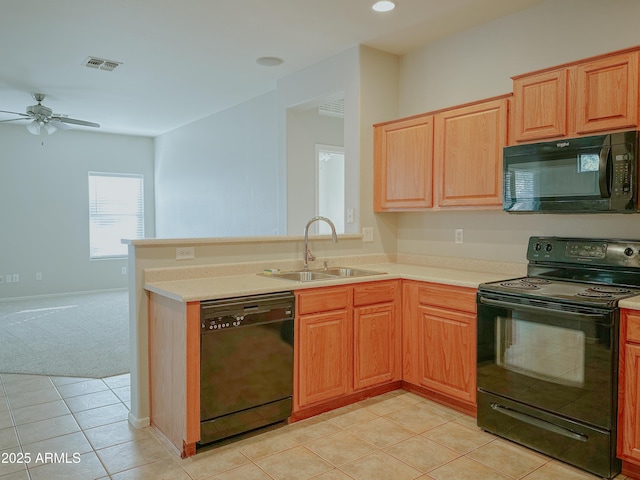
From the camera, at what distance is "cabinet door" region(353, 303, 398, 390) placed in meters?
3.11

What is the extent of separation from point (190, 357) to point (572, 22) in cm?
304

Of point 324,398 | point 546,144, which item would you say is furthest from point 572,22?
point 324,398

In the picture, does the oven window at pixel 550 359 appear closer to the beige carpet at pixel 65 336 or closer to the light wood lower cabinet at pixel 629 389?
the light wood lower cabinet at pixel 629 389

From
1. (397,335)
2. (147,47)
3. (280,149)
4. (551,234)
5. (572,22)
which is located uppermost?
(147,47)

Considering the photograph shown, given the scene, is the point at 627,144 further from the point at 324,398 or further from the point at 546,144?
the point at 324,398

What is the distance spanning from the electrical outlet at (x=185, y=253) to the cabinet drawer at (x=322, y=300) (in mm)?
775

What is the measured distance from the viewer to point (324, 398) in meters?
2.96

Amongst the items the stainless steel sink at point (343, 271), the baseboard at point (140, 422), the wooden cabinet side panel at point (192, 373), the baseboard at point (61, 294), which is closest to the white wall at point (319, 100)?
the stainless steel sink at point (343, 271)

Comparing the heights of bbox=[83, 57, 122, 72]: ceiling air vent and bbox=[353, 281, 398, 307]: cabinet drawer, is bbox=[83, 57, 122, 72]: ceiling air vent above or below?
above

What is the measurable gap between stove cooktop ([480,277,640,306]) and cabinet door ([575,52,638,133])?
33.7 inches

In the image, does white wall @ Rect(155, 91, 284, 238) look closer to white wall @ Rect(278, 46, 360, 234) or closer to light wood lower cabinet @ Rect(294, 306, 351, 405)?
white wall @ Rect(278, 46, 360, 234)

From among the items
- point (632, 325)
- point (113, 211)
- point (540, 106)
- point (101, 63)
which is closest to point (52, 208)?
point (113, 211)

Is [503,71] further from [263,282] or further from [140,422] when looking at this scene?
[140,422]

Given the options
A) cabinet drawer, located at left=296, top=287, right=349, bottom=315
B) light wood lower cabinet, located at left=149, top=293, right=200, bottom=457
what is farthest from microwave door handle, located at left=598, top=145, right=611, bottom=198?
light wood lower cabinet, located at left=149, top=293, right=200, bottom=457
